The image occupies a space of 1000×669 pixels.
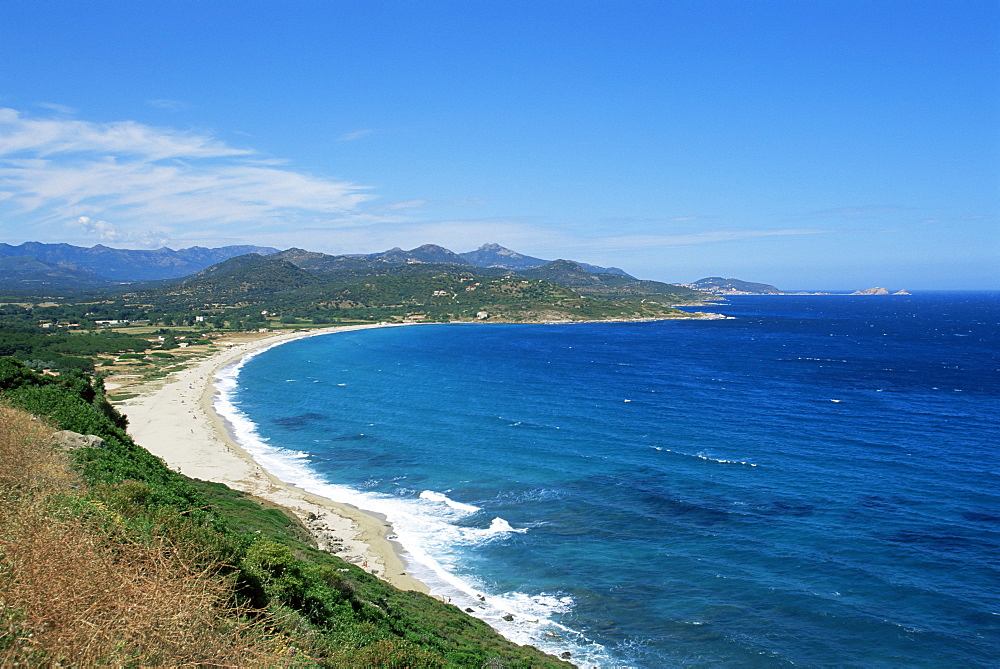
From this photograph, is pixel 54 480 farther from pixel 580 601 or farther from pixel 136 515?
pixel 580 601

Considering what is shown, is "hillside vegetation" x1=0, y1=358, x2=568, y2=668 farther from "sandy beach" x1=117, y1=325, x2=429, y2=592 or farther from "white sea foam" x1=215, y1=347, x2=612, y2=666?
"sandy beach" x1=117, y1=325, x2=429, y2=592

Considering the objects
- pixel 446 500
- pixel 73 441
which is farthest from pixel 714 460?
pixel 73 441

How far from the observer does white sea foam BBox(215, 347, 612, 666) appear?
1045 inches

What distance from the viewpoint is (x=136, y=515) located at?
1565 centimetres

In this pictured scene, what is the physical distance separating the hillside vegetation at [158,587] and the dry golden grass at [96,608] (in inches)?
0.8

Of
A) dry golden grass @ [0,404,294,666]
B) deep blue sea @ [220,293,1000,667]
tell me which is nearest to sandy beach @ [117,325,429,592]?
deep blue sea @ [220,293,1000,667]

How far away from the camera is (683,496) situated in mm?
42469

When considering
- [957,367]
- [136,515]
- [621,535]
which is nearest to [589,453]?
[621,535]

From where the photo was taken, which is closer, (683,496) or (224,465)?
(683,496)

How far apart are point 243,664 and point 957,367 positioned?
128 metres

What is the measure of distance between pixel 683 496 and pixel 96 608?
40520 millimetres

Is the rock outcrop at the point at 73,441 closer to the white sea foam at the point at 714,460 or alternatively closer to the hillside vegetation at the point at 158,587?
the hillside vegetation at the point at 158,587

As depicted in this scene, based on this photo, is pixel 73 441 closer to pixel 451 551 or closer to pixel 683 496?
pixel 451 551

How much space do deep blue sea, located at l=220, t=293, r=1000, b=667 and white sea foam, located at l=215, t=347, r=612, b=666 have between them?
151 mm
